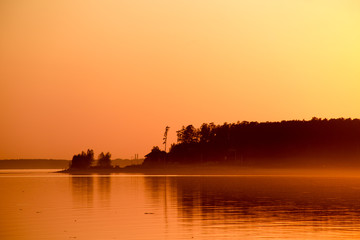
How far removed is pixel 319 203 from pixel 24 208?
85.2ft

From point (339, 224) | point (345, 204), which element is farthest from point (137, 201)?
point (339, 224)

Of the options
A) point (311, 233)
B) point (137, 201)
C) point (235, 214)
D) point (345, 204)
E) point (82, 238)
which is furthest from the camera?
point (137, 201)

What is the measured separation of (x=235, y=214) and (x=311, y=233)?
10.9 m

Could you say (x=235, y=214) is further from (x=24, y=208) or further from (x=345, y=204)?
(x=24, y=208)

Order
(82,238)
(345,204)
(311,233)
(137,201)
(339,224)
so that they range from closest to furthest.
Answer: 1. (82,238)
2. (311,233)
3. (339,224)
4. (345,204)
5. (137,201)

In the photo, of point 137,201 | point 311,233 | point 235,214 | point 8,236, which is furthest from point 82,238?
point 137,201

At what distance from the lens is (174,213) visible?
46.4 metres

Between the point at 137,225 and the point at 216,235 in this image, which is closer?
the point at 216,235

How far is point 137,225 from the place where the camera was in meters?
38.8

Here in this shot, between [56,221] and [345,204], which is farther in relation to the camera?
[345,204]

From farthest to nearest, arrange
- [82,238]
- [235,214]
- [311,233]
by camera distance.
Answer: [235,214] < [311,233] < [82,238]

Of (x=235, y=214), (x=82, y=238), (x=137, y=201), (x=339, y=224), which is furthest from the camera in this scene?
(x=137, y=201)

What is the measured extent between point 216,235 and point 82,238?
7.30 m

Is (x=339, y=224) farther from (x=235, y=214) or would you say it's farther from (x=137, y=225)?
(x=137, y=225)
